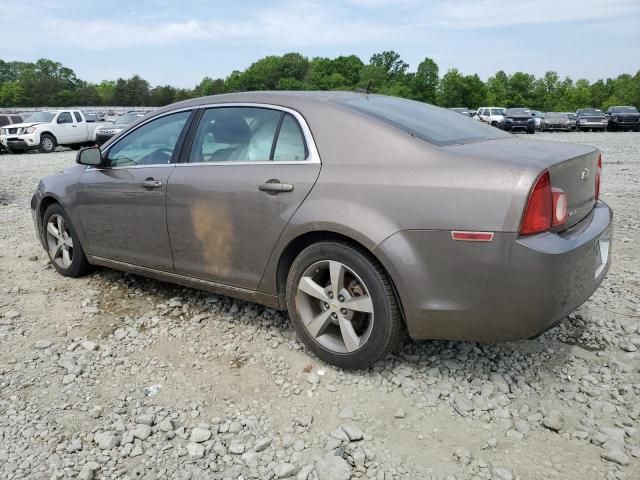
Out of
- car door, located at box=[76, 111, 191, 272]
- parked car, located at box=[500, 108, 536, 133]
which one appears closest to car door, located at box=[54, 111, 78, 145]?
car door, located at box=[76, 111, 191, 272]

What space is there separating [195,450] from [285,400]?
0.57 meters

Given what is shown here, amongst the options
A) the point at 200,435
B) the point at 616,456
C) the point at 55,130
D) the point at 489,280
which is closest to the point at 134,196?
the point at 200,435

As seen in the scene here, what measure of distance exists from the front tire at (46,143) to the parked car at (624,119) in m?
32.2

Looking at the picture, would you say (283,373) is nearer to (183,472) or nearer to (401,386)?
(401,386)

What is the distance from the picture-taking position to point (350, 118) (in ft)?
10.1

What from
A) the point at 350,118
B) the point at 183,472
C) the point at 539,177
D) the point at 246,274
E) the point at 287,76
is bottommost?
the point at 183,472

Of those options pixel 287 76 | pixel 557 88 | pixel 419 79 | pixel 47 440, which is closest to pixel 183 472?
pixel 47 440

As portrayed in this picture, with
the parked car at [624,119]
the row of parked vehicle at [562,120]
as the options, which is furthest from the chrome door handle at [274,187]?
the parked car at [624,119]

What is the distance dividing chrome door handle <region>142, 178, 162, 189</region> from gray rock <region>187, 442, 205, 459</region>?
1.90 metres

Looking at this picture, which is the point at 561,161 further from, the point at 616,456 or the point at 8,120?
the point at 8,120

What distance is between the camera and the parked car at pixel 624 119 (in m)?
33.6

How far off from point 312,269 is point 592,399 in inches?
64.6

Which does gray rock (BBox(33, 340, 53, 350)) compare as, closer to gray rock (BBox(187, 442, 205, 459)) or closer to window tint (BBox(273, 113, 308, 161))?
gray rock (BBox(187, 442, 205, 459))

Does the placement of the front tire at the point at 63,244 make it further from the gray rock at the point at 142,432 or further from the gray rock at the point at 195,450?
the gray rock at the point at 195,450
